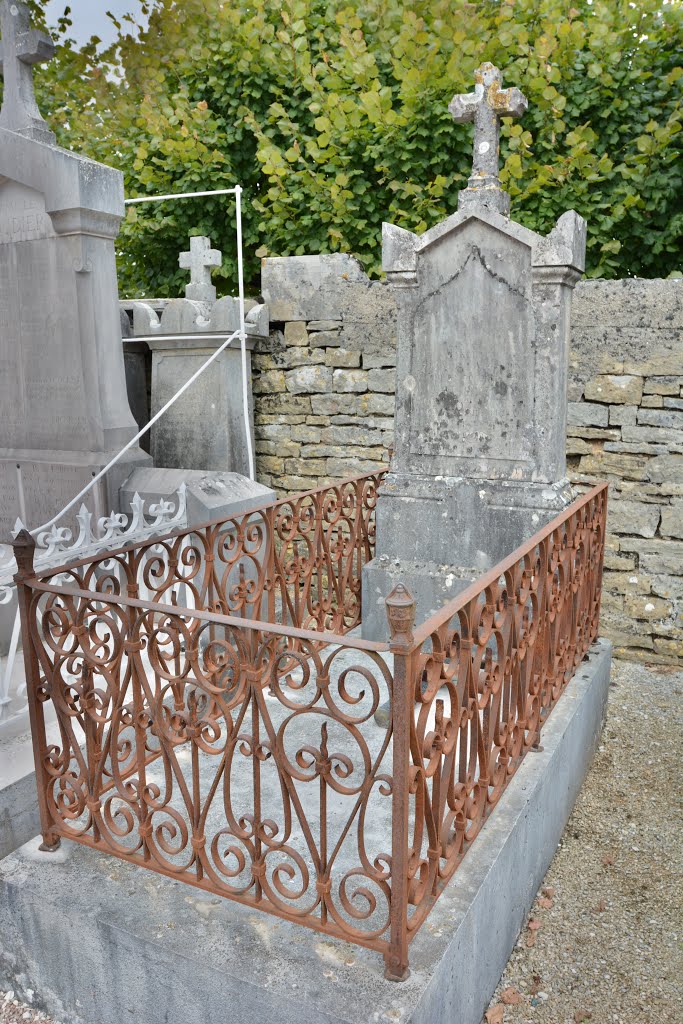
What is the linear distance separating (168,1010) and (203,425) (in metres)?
4.35

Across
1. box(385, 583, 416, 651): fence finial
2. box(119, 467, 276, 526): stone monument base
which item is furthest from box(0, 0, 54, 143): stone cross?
box(385, 583, 416, 651): fence finial

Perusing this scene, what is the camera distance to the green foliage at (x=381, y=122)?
5586 mm

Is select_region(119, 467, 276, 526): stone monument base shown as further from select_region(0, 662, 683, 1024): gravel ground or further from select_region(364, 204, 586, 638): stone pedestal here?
select_region(0, 662, 683, 1024): gravel ground

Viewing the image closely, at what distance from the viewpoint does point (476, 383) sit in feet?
13.4

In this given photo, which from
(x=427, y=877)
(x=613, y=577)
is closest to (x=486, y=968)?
(x=427, y=877)

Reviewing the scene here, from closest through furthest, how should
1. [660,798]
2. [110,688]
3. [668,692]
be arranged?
[110,688] → [660,798] → [668,692]

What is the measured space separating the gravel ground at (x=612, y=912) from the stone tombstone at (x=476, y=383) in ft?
4.19

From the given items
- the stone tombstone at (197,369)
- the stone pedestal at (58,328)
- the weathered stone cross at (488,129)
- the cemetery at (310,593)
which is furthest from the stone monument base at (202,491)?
the weathered stone cross at (488,129)

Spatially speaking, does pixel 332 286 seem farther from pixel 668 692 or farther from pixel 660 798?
pixel 660 798

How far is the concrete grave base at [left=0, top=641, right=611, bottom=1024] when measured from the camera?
1988mm

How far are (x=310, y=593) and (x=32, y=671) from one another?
239 centimetres

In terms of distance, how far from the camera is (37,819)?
9.57 ft

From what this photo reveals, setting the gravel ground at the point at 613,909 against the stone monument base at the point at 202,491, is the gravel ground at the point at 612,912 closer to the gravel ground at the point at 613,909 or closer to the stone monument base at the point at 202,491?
the gravel ground at the point at 613,909

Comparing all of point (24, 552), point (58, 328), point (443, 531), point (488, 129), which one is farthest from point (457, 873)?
point (58, 328)
